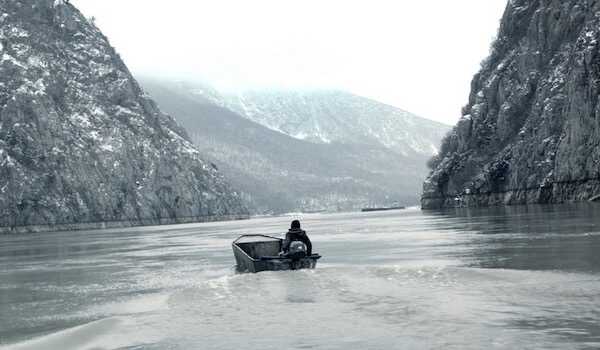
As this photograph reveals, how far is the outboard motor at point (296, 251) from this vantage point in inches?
1649

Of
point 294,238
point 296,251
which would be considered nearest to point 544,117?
point 294,238

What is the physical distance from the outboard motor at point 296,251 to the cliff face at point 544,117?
10112 cm

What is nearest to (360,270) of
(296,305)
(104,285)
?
(296,305)

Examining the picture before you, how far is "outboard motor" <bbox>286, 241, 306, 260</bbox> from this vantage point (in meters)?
41.9

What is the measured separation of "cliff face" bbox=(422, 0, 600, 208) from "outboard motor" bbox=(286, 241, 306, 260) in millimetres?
101117

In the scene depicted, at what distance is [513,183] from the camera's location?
171500 millimetres

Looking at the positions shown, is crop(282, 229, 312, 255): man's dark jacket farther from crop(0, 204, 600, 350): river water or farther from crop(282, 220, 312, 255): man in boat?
crop(0, 204, 600, 350): river water

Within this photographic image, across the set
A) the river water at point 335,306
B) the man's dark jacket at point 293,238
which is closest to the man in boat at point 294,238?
the man's dark jacket at point 293,238

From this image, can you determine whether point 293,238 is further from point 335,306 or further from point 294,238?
point 335,306

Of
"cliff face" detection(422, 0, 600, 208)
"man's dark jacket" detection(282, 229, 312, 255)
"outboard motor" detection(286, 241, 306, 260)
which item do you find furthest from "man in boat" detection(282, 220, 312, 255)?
"cliff face" detection(422, 0, 600, 208)

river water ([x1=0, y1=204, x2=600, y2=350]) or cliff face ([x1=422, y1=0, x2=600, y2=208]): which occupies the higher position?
cliff face ([x1=422, y1=0, x2=600, y2=208])

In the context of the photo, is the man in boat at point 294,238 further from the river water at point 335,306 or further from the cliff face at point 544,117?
the cliff face at point 544,117

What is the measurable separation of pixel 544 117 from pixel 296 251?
129 m

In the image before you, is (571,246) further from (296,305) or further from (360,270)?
(296,305)
